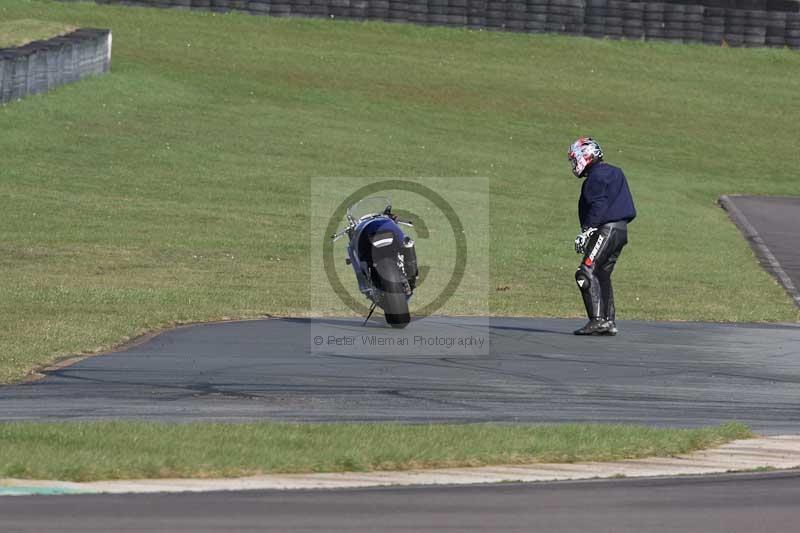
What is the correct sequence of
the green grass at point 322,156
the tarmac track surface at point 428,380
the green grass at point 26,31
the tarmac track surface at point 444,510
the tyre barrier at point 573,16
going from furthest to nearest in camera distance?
1. the tyre barrier at point 573,16
2. the green grass at point 26,31
3. the green grass at point 322,156
4. the tarmac track surface at point 428,380
5. the tarmac track surface at point 444,510

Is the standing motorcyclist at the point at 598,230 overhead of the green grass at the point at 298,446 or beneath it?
overhead

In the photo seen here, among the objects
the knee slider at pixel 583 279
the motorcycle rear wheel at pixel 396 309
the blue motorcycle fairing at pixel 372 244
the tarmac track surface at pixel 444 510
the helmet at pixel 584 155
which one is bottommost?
the tarmac track surface at pixel 444 510

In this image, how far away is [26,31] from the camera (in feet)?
120

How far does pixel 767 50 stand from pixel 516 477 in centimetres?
4383

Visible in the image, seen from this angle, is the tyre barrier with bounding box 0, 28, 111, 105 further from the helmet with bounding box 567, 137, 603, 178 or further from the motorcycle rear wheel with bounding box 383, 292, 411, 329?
the helmet with bounding box 567, 137, 603, 178

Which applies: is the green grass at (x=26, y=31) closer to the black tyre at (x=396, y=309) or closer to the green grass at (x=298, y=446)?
the black tyre at (x=396, y=309)

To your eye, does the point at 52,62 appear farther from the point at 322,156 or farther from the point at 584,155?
the point at 584,155

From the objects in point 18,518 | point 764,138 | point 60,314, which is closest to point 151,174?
point 60,314

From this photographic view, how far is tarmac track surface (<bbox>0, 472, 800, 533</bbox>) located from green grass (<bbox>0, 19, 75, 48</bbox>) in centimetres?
2760

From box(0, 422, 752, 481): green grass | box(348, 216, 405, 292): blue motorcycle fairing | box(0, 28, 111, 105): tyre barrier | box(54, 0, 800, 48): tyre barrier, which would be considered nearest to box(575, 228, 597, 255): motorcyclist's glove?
box(348, 216, 405, 292): blue motorcycle fairing

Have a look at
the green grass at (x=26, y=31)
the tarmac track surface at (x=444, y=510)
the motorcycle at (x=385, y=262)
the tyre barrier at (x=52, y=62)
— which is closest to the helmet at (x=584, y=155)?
the motorcycle at (x=385, y=262)

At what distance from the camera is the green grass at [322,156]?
61.2 feet

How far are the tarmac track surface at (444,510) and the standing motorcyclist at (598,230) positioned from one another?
268 inches

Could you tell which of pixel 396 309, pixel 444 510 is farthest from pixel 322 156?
pixel 444 510
